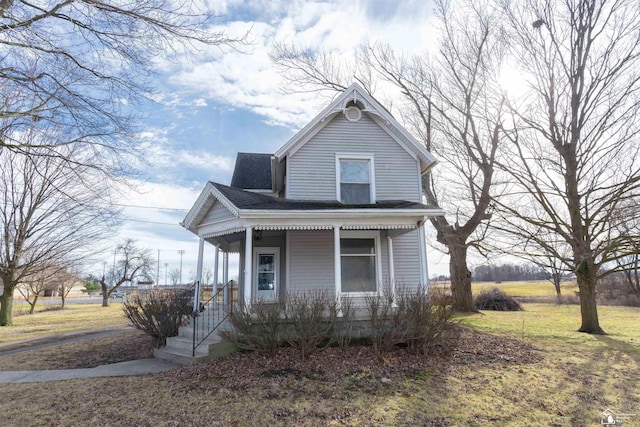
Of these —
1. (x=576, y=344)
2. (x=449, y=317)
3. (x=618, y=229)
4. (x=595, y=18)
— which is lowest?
(x=576, y=344)

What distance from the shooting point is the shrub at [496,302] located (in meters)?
22.2

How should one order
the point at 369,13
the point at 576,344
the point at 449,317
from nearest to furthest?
the point at 449,317
the point at 576,344
the point at 369,13

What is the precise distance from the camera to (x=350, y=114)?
1191 cm

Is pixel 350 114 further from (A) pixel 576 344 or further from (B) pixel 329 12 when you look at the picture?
(A) pixel 576 344

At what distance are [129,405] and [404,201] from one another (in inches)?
347

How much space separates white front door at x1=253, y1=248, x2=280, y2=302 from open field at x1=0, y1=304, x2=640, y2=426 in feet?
13.3

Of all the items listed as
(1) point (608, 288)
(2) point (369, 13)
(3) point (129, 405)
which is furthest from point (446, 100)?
(1) point (608, 288)

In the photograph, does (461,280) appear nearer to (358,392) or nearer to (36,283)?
(358,392)

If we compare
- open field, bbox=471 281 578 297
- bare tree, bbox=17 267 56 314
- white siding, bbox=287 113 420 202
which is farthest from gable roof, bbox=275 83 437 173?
open field, bbox=471 281 578 297

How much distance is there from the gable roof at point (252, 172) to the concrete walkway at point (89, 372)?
739cm

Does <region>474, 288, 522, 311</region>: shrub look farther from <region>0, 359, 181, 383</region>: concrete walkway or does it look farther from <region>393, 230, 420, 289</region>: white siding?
<region>0, 359, 181, 383</region>: concrete walkway

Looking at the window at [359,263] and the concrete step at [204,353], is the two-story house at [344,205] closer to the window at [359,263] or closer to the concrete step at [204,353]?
the window at [359,263]

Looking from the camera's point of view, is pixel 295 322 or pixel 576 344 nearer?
pixel 295 322

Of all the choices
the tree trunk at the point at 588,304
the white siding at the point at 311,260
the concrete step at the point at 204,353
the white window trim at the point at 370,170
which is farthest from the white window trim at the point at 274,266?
the tree trunk at the point at 588,304
